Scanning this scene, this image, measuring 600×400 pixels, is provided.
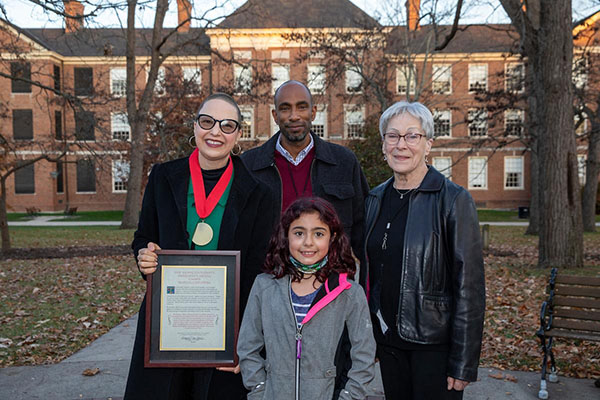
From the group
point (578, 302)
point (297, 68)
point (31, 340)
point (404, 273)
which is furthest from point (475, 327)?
point (297, 68)

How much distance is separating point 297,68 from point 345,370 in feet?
126

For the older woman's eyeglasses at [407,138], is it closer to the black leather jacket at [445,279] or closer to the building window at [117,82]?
the black leather jacket at [445,279]

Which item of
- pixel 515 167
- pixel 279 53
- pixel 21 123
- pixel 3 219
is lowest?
pixel 3 219

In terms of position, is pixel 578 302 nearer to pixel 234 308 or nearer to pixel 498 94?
pixel 234 308

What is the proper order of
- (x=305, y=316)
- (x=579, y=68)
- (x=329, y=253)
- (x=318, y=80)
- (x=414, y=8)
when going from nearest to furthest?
1. (x=305, y=316)
2. (x=329, y=253)
3. (x=579, y=68)
4. (x=414, y=8)
5. (x=318, y=80)

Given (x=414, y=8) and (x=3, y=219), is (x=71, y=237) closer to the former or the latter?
(x=3, y=219)

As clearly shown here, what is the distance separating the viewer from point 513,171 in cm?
4269

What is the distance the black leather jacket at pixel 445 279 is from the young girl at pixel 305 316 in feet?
0.93

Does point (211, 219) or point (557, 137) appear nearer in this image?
point (211, 219)

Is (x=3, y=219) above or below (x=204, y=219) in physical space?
below

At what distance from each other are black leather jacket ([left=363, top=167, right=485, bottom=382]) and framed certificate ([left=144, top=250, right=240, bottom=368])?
0.90 meters

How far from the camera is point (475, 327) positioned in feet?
8.74

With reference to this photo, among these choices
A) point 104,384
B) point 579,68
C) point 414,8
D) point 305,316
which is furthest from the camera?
point 414,8

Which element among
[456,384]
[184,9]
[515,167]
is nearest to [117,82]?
[184,9]
